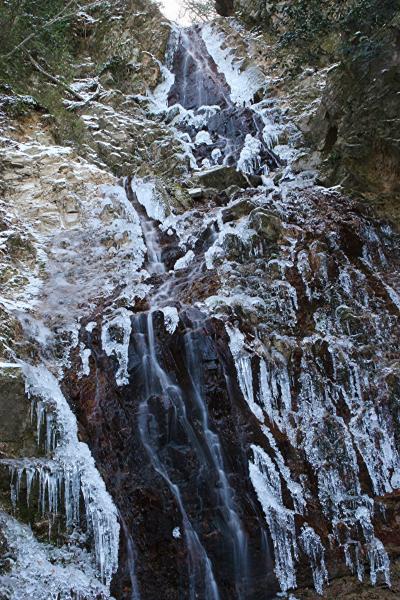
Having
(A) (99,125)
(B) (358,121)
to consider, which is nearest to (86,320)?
(B) (358,121)

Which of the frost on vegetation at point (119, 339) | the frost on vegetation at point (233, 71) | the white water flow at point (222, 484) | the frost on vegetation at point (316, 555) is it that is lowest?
the frost on vegetation at point (316, 555)

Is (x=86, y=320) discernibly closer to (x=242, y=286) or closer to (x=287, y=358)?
(x=242, y=286)

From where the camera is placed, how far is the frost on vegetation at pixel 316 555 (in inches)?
220

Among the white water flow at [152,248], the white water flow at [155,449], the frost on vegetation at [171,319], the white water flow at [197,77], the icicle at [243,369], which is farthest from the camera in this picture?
the white water flow at [197,77]

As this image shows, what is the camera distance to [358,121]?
9.52 metres

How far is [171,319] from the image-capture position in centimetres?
688

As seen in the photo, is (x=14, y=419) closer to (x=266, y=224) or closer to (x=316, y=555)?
(x=316, y=555)

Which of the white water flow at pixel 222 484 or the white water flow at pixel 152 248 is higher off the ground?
the white water flow at pixel 152 248

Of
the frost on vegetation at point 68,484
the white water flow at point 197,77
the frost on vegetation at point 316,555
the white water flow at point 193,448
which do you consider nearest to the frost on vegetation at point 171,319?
the white water flow at point 193,448

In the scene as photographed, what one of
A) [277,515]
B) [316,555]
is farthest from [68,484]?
[316,555]

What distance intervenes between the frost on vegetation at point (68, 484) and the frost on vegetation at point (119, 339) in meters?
0.84

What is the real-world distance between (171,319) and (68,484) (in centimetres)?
229

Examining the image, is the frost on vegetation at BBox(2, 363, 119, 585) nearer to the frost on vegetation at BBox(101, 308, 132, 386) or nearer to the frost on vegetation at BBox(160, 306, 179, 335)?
the frost on vegetation at BBox(101, 308, 132, 386)

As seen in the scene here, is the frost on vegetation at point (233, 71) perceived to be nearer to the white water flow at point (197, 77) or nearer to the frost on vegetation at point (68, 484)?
the white water flow at point (197, 77)
